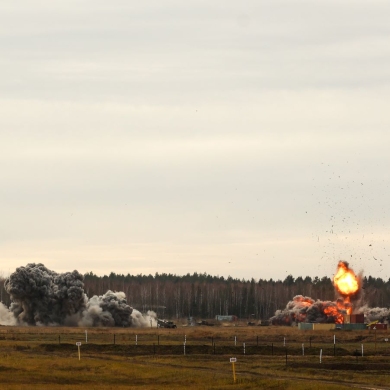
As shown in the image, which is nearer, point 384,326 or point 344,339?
point 344,339

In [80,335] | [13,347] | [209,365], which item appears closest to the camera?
[209,365]

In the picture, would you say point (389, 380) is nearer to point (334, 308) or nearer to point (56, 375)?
point (56, 375)

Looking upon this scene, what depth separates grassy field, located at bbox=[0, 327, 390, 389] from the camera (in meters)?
74.9

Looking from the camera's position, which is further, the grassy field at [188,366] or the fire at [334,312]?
the fire at [334,312]

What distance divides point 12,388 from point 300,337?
266ft

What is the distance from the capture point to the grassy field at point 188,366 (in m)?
74.9

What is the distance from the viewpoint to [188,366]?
91.1 metres

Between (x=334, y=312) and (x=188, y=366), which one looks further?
(x=334, y=312)

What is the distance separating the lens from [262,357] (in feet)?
334

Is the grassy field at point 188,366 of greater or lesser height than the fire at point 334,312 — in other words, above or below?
below

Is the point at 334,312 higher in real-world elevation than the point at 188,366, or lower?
higher

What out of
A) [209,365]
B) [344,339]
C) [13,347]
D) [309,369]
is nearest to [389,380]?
[309,369]

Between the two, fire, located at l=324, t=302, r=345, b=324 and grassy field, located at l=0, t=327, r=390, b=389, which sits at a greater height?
fire, located at l=324, t=302, r=345, b=324

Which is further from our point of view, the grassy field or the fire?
the fire
